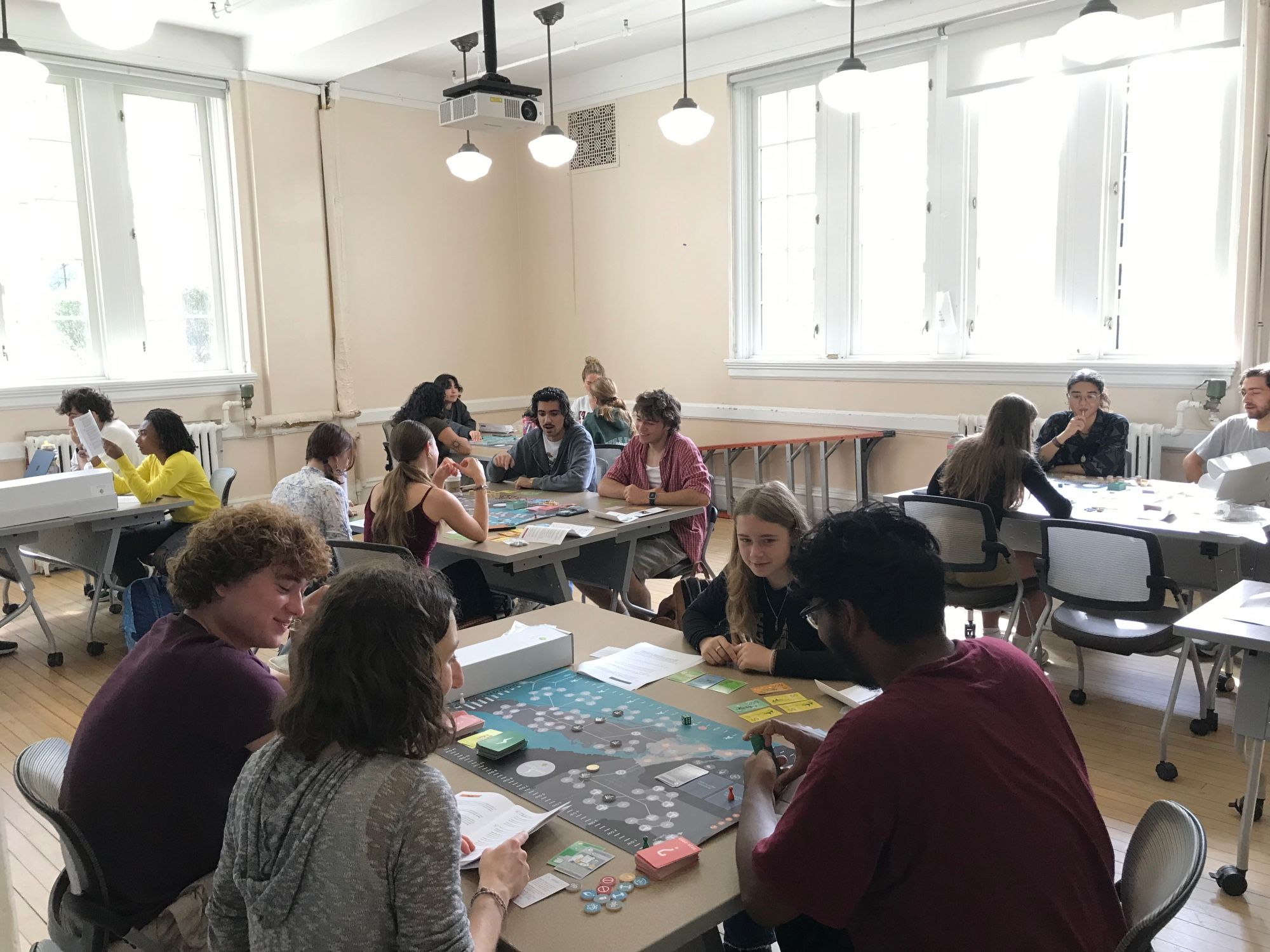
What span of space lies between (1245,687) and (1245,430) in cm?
284

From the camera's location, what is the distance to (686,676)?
2311 millimetres

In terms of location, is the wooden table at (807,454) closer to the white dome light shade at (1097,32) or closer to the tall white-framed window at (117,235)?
the white dome light shade at (1097,32)

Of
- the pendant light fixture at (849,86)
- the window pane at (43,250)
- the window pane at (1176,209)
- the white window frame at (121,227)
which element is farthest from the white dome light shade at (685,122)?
the window pane at (43,250)

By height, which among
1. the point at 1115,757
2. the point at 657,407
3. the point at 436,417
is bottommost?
the point at 1115,757

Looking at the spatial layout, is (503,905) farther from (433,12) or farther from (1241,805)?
(433,12)

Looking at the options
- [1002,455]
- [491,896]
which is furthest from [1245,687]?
[491,896]

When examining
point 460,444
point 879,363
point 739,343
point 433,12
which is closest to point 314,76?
point 433,12

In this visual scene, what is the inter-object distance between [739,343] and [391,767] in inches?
269

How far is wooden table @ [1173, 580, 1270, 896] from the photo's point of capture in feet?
8.28

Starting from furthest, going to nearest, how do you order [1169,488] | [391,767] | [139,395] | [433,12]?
1. [139,395]
2. [433,12]
3. [1169,488]
4. [391,767]

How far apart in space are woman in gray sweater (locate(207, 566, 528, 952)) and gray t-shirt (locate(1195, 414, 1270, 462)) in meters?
4.69

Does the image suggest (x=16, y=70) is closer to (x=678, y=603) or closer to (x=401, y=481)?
(x=401, y=481)

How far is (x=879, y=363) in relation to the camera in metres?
6.94

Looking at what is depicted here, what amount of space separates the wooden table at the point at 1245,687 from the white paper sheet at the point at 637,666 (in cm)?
139
